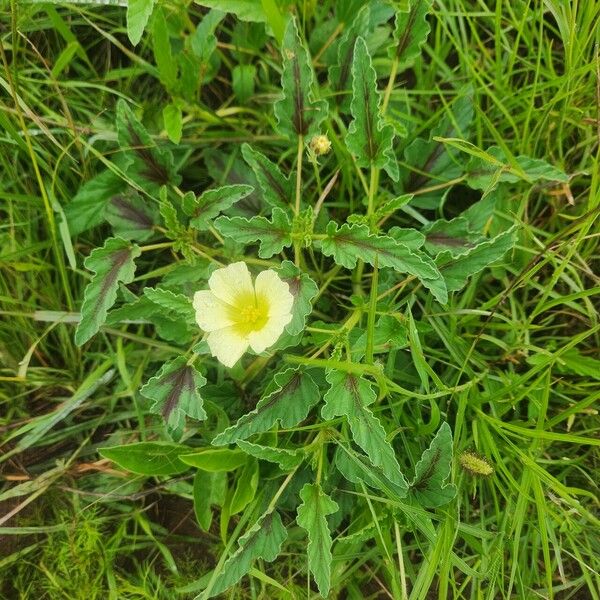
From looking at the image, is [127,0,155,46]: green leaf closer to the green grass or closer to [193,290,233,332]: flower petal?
the green grass

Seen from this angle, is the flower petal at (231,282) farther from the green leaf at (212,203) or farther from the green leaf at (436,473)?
the green leaf at (436,473)

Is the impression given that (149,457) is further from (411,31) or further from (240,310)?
(411,31)

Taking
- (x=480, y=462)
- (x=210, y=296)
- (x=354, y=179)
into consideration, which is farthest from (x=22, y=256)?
(x=480, y=462)

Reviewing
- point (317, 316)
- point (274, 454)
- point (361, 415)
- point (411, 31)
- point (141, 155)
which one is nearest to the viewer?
point (361, 415)

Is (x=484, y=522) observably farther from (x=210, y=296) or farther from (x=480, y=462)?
(x=210, y=296)

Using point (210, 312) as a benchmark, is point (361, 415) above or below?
below

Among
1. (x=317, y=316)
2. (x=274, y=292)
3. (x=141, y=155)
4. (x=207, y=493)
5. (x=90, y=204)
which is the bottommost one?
(x=207, y=493)

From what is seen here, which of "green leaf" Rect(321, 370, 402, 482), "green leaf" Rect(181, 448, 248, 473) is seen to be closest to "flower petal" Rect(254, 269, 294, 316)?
"green leaf" Rect(321, 370, 402, 482)

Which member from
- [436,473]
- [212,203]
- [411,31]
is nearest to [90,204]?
[212,203]
